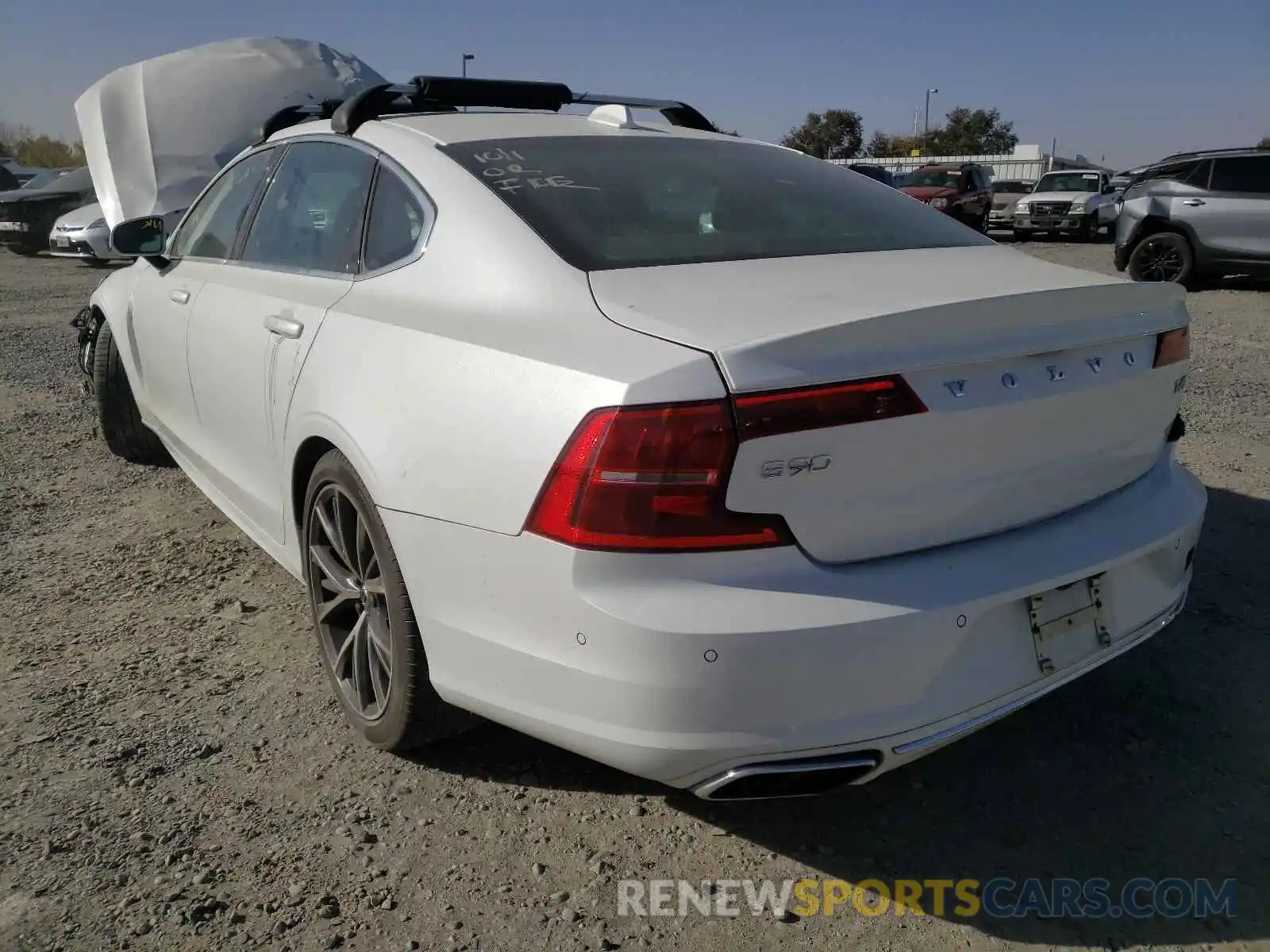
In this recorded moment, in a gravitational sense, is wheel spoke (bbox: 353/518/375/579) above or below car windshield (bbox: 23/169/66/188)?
below

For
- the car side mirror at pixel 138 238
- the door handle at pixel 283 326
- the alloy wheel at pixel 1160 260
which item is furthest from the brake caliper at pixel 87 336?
the alloy wheel at pixel 1160 260

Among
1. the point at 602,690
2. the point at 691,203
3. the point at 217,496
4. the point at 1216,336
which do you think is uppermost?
the point at 691,203

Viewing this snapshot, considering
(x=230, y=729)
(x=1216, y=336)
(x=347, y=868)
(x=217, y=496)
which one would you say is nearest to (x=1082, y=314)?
(x=347, y=868)

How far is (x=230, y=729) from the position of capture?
9.18 ft

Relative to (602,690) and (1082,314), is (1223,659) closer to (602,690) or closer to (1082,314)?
(1082,314)

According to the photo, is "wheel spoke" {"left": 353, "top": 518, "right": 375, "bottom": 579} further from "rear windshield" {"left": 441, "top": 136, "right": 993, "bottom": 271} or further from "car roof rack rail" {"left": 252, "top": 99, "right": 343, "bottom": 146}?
"car roof rack rail" {"left": 252, "top": 99, "right": 343, "bottom": 146}

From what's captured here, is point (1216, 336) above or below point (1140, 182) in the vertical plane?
below

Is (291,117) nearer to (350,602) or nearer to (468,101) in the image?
(468,101)

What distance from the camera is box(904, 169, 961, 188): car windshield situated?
71.5ft

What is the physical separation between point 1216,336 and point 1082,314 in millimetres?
7980

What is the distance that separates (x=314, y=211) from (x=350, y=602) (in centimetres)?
128

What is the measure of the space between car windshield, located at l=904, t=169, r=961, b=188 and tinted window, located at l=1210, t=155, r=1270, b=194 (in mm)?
9925

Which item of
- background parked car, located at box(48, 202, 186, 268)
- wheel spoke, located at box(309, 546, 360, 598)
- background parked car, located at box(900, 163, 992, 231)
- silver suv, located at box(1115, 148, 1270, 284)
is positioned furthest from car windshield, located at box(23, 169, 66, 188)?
wheel spoke, located at box(309, 546, 360, 598)

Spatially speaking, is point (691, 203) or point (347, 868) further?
point (691, 203)
